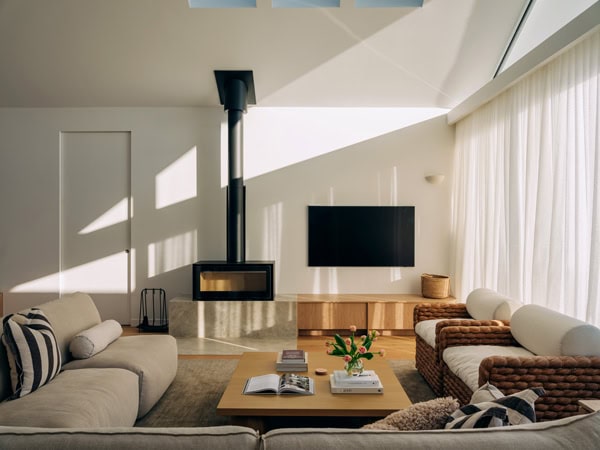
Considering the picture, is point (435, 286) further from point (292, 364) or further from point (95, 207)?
point (95, 207)

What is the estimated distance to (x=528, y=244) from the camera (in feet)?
12.5

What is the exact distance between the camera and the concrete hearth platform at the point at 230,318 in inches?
199

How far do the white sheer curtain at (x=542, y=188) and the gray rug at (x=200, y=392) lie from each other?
3.86 feet

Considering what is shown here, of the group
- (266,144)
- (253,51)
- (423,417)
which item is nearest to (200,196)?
(266,144)

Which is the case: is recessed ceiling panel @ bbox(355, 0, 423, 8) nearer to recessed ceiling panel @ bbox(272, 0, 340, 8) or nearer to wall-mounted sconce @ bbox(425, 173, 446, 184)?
recessed ceiling panel @ bbox(272, 0, 340, 8)

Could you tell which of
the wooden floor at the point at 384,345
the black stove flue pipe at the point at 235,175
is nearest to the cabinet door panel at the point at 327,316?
the wooden floor at the point at 384,345

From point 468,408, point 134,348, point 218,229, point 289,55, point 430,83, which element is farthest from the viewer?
point 218,229

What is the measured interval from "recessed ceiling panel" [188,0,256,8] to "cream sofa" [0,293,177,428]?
2672 mm

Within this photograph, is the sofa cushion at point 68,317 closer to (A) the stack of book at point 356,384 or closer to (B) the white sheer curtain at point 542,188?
(A) the stack of book at point 356,384

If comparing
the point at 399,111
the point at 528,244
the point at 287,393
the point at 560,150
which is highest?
the point at 399,111

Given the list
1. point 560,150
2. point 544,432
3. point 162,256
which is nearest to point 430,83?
point 560,150

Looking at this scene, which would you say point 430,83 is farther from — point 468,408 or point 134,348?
point 468,408

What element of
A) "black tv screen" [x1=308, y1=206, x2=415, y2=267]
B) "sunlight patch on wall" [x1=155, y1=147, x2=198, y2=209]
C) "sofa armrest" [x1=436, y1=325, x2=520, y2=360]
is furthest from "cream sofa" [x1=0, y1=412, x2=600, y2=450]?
"sunlight patch on wall" [x1=155, y1=147, x2=198, y2=209]

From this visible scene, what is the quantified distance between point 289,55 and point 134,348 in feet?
10.3
